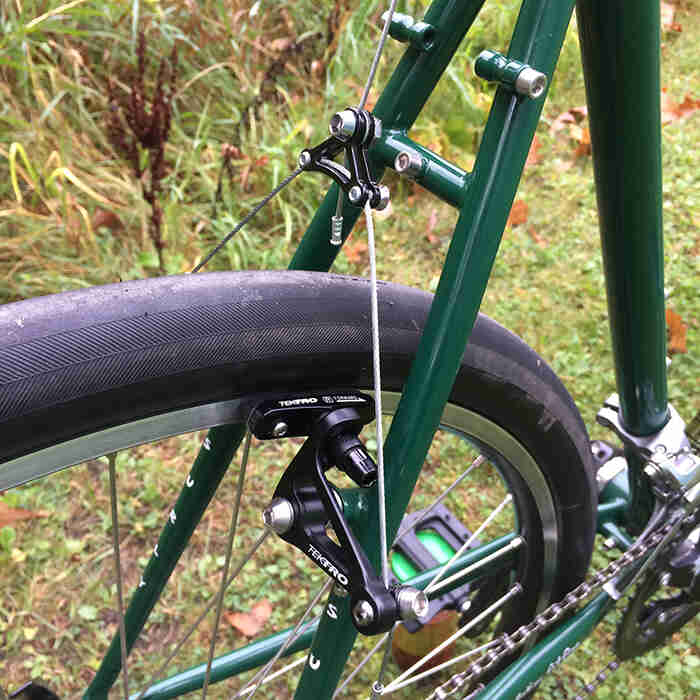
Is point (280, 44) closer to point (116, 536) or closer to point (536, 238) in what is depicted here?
point (536, 238)

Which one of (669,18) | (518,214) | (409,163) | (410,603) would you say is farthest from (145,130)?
(669,18)

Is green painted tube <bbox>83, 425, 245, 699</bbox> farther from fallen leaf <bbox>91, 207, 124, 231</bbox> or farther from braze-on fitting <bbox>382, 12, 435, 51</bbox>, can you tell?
fallen leaf <bbox>91, 207, 124, 231</bbox>

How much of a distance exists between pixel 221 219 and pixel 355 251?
37cm

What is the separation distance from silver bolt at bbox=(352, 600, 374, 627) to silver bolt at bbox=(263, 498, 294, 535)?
0.10 meters

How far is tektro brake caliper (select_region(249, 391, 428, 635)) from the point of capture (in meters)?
0.64

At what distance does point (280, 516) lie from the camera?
2.21 feet

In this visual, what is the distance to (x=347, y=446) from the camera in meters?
0.68

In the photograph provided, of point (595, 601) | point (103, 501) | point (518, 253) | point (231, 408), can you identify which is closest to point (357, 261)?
point (518, 253)

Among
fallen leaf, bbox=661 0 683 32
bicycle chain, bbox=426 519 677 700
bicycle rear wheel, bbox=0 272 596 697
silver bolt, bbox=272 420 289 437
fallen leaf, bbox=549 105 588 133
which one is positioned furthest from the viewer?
fallen leaf, bbox=661 0 683 32

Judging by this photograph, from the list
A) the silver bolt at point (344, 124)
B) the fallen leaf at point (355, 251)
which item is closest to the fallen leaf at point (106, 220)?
the fallen leaf at point (355, 251)

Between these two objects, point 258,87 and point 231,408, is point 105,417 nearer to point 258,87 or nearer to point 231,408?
point 231,408

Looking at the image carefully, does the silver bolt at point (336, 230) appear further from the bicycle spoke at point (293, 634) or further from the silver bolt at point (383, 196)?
the bicycle spoke at point (293, 634)

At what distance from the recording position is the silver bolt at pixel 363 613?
61 centimetres

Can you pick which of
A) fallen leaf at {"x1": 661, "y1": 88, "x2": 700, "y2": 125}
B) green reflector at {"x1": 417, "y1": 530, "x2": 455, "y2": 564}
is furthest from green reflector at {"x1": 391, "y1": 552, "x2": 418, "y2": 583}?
fallen leaf at {"x1": 661, "y1": 88, "x2": 700, "y2": 125}
